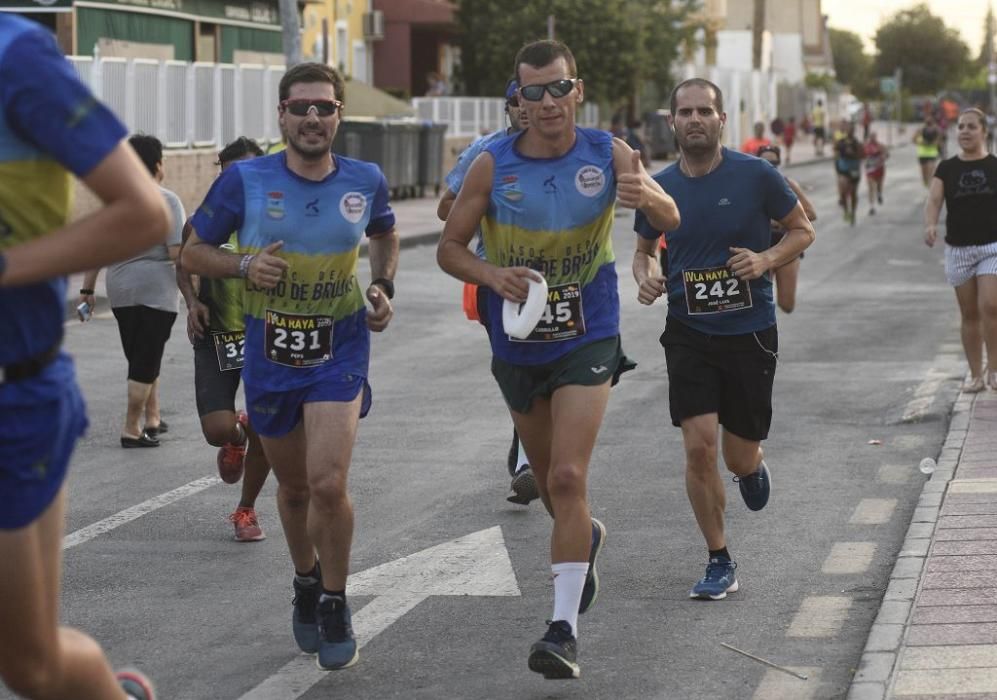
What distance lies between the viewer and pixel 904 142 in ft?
296

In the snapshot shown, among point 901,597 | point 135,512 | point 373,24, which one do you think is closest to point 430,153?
point 373,24

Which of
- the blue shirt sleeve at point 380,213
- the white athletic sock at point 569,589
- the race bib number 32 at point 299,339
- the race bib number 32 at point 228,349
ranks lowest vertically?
the white athletic sock at point 569,589

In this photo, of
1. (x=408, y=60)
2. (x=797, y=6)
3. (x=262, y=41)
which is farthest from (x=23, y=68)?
(x=797, y=6)

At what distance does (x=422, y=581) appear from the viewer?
744 cm

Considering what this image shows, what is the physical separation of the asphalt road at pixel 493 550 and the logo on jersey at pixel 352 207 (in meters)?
1.42

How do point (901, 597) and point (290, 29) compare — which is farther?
point (290, 29)

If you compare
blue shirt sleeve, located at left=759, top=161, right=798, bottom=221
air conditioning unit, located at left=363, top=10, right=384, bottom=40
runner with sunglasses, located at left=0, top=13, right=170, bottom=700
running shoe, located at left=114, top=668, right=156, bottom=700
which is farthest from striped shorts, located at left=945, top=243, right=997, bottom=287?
air conditioning unit, located at left=363, top=10, right=384, bottom=40

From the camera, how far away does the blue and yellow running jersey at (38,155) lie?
12.2ft

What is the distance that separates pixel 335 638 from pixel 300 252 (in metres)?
1.22

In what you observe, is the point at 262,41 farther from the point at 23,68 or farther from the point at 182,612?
the point at 23,68

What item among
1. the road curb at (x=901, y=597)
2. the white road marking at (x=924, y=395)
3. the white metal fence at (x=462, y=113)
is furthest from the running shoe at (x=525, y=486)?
the white metal fence at (x=462, y=113)

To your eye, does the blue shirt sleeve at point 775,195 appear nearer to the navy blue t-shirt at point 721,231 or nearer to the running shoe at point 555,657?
the navy blue t-shirt at point 721,231

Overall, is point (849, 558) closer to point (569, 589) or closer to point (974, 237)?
point (569, 589)

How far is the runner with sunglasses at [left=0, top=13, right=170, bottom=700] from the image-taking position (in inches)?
147
